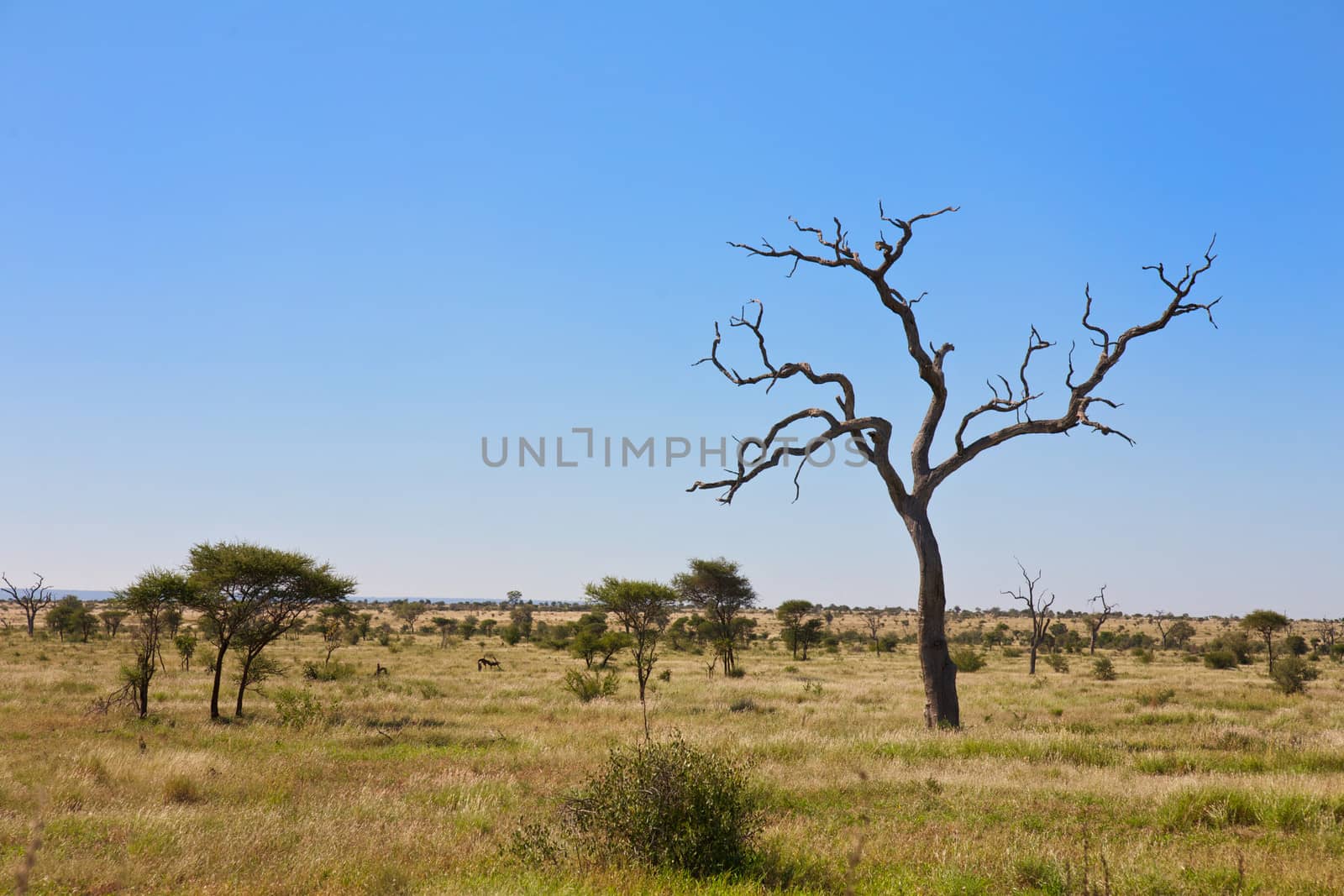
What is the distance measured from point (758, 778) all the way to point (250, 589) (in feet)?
61.3

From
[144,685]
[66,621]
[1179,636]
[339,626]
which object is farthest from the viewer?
[1179,636]

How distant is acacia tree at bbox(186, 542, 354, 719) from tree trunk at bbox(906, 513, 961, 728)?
18005mm

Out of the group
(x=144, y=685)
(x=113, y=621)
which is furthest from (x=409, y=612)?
(x=144, y=685)

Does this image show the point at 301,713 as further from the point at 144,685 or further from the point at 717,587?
the point at 717,587

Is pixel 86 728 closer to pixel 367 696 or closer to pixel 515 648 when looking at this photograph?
pixel 367 696

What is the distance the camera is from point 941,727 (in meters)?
16.6

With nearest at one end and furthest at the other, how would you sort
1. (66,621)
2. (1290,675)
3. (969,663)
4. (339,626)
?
1. (1290,675)
2. (969,663)
3. (339,626)
4. (66,621)

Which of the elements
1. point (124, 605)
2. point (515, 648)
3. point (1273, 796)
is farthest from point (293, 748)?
point (515, 648)

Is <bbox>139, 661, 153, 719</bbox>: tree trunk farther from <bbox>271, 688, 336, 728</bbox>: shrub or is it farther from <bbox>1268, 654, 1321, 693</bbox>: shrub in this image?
<bbox>1268, 654, 1321, 693</bbox>: shrub

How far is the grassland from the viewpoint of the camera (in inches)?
297

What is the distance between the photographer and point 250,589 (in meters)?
24.4

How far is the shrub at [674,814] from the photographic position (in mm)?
7844

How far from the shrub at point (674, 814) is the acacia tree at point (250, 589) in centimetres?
1850

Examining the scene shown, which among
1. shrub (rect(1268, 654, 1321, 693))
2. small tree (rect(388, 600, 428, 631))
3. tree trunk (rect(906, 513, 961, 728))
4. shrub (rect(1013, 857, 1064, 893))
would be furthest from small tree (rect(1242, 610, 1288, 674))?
small tree (rect(388, 600, 428, 631))
